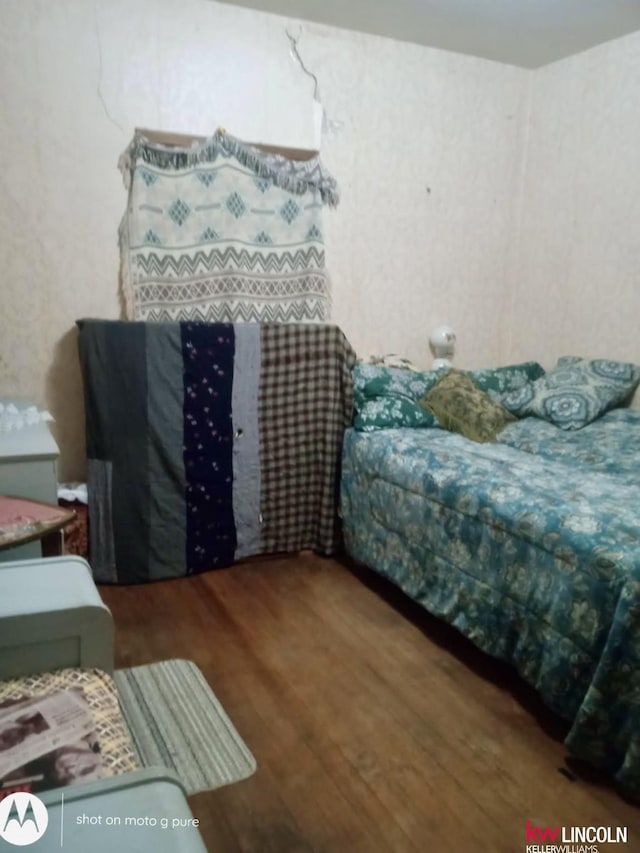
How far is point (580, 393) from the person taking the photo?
9.93ft

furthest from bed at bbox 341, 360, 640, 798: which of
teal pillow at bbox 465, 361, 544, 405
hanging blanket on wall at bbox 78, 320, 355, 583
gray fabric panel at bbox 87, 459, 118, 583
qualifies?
gray fabric panel at bbox 87, 459, 118, 583

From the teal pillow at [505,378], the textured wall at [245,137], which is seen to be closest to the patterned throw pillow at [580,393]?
the teal pillow at [505,378]

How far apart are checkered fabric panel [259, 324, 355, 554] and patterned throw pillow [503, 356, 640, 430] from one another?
3.09ft

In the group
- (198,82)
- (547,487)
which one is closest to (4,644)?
(547,487)

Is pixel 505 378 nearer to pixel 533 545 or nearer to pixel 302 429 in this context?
pixel 302 429

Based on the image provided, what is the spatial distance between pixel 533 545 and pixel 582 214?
2138 millimetres

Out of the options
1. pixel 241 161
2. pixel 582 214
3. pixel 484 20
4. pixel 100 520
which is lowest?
pixel 100 520

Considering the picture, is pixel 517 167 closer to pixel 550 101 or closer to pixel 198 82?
pixel 550 101

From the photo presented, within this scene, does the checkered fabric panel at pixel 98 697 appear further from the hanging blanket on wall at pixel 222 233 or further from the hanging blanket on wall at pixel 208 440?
the hanging blanket on wall at pixel 222 233

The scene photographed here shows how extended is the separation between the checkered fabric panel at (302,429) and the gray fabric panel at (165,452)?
38cm

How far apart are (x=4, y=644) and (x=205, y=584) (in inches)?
60.9

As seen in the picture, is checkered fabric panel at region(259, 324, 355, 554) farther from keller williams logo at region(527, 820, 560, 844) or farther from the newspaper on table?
the newspaper on table

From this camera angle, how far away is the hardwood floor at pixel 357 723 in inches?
61.3

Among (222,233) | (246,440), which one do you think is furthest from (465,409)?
(222,233)
